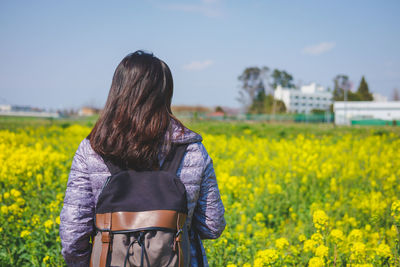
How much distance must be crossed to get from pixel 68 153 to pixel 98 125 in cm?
687

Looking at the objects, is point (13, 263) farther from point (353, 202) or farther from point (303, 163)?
point (303, 163)

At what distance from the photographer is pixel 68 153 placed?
303 inches

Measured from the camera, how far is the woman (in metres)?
1.27

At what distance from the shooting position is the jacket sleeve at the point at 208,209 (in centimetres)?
141

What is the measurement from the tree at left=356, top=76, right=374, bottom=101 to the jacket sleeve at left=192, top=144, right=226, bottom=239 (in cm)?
7693

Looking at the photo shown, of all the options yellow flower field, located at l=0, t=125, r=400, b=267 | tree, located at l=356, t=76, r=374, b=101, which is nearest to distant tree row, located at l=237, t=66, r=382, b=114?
tree, located at l=356, t=76, r=374, b=101

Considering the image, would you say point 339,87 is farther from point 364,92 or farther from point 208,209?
point 208,209

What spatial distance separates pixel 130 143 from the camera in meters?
1.26

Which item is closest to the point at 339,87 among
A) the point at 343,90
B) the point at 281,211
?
the point at 343,90

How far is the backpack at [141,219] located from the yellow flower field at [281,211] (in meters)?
1.04

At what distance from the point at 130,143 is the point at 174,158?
0.18 metres


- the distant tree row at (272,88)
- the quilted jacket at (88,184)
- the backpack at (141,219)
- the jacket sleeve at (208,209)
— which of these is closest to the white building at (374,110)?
the distant tree row at (272,88)

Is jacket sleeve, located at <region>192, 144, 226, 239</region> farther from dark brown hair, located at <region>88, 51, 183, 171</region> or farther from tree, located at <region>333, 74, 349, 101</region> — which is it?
tree, located at <region>333, 74, 349, 101</region>

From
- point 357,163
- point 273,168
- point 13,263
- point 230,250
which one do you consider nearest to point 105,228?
point 230,250
